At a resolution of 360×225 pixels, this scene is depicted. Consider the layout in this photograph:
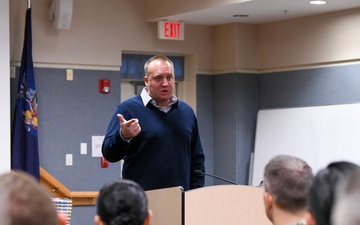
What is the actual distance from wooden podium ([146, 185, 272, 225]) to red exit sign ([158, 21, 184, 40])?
445 cm

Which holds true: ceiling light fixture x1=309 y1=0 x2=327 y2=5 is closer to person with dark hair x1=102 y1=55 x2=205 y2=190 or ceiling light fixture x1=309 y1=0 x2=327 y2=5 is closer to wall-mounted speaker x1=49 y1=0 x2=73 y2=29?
wall-mounted speaker x1=49 y1=0 x2=73 y2=29

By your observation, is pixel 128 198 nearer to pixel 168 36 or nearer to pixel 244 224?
pixel 244 224

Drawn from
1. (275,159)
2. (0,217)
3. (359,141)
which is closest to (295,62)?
(359,141)

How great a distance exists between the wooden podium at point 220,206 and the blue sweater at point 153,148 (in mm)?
450

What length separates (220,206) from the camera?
12.3 ft

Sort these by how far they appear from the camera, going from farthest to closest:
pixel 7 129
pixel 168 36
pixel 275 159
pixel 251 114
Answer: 1. pixel 251 114
2. pixel 168 36
3. pixel 7 129
4. pixel 275 159

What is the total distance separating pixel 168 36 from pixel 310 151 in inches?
76.2

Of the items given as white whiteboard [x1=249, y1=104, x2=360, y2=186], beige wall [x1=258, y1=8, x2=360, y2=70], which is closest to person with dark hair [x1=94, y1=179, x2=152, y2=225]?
white whiteboard [x1=249, y1=104, x2=360, y2=186]

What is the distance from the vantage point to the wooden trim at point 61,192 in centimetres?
736

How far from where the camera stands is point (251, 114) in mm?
8648

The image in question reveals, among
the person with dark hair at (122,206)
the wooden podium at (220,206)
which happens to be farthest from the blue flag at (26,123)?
the person with dark hair at (122,206)

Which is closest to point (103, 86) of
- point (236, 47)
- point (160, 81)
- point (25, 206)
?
point (236, 47)

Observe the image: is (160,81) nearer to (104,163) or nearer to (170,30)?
(104,163)

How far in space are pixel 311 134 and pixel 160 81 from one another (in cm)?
368
